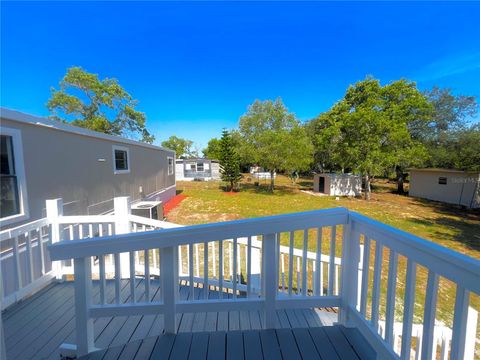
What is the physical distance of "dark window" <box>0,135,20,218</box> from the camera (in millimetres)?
3471

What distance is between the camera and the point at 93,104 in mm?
18359

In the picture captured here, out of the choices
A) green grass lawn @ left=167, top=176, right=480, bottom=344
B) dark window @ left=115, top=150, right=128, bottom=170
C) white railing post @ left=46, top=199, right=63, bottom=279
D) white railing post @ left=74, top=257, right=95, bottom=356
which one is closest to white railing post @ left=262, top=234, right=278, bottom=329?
white railing post @ left=74, top=257, right=95, bottom=356

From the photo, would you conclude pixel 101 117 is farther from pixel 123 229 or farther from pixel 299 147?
pixel 123 229

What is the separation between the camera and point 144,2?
439 cm

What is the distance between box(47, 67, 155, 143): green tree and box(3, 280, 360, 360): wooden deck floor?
18.6 m

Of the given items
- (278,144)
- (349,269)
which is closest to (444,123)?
(278,144)

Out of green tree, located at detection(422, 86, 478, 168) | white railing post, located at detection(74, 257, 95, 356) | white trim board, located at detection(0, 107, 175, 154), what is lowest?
white railing post, located at detection(74, 257, 95, 356)

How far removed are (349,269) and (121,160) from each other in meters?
7.90

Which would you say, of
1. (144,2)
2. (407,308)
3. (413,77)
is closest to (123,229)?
(407,308)

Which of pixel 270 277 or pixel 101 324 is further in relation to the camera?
pixel 101 324

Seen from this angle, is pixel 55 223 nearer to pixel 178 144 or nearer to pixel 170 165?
pixel 170 165

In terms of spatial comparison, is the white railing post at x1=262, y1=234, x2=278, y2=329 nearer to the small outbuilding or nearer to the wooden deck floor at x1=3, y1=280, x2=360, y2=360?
the wooden deck floor at x1=3, y1=280, x2=360, y2=360

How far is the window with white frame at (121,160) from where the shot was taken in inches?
284

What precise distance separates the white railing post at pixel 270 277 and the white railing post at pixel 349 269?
550 millimetres
